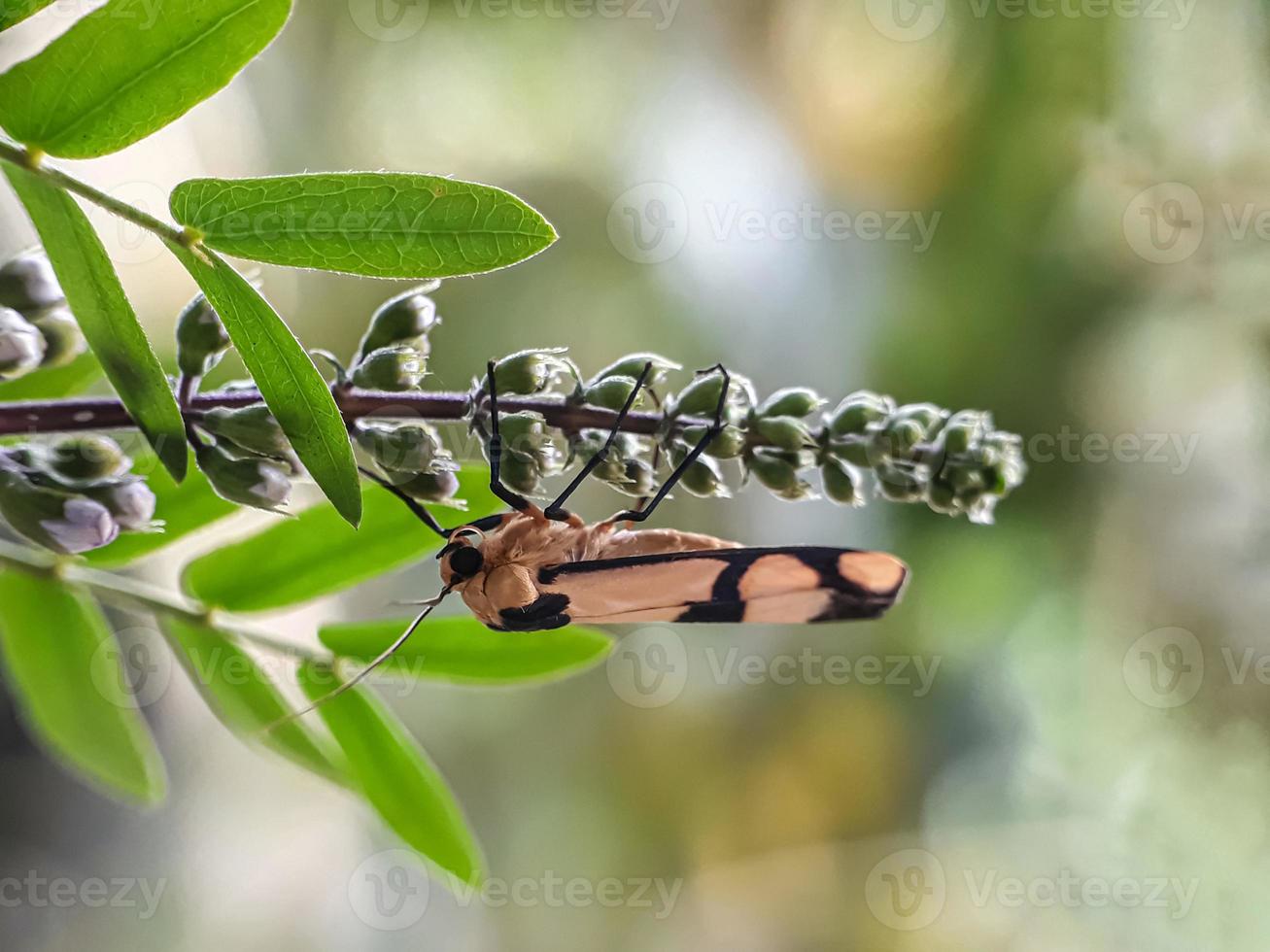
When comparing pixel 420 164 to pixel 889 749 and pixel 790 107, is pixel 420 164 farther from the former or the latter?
pixel 889 749

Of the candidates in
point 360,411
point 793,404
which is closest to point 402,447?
point 360,411

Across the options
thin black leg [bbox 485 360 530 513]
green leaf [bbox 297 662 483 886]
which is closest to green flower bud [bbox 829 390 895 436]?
thin black leg [bbox 485 360 530 513]

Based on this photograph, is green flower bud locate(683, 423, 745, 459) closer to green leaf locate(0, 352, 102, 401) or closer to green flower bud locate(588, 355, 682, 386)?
green flower bud locate(588, 355, 682, 386)

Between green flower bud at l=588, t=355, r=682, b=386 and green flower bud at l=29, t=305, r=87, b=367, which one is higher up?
green flower bud at l=29, t=305, r=87, b=367

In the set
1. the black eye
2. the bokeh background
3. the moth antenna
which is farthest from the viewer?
the bokeh background

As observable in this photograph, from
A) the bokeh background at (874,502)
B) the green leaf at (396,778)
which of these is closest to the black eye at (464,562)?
the green leaf at (396,778)

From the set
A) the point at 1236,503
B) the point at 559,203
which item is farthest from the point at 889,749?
the point at 559,203
